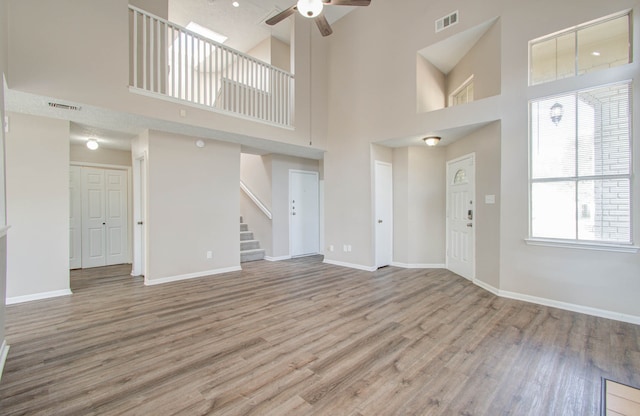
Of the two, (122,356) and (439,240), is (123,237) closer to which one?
(122,356)

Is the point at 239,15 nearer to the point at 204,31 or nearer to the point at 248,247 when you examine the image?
the point at 204,31

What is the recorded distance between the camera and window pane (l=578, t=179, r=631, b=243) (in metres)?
3.04

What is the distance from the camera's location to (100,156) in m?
5.77

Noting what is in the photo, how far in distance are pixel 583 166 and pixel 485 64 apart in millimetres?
2014

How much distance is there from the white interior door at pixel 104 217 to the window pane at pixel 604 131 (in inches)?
314

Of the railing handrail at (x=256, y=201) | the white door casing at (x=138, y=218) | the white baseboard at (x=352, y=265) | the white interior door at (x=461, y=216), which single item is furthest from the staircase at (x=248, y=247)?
the white interior door at (x=461, y=216)

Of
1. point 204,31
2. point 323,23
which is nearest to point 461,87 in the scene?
point 323,23

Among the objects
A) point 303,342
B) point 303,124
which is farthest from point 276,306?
point 303,124

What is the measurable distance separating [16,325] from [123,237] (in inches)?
132

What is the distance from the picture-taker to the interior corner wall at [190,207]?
4.39 meters

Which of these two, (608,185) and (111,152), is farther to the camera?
(111,152)

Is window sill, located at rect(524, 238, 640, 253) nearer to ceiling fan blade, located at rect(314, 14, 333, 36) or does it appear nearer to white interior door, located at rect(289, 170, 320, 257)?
ceiling fan blade, located at rect(314, 14, 333, 36)

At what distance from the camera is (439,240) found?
18.1ft

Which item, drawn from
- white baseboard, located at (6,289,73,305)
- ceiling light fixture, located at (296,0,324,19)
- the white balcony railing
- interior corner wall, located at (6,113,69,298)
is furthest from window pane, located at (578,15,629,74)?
white baseboard, located at (6,289,73,305)
